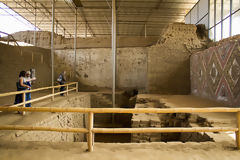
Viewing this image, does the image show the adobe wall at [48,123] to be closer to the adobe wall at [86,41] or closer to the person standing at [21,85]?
the person standing at [21,85]

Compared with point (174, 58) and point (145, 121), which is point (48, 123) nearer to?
point (145, 121)

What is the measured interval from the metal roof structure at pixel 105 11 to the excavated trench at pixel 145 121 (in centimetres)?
747

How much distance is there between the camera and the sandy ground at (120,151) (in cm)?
233

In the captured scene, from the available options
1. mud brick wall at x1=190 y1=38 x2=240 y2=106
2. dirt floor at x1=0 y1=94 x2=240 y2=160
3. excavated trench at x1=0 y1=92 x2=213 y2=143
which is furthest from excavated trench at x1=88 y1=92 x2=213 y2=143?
mud brick wall at x1=190 y1=38 x2=240 y2=106

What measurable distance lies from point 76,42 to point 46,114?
9.11 metres

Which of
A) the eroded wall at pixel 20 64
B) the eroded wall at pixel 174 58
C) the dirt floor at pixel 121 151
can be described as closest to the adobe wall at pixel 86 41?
the eroded wall at pixel 20 64

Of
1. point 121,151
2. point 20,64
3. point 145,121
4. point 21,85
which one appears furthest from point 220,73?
point 20,64

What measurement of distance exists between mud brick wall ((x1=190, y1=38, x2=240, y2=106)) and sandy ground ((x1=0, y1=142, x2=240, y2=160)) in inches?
141

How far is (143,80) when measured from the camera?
12.7 metres

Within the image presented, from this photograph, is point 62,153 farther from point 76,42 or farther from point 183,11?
point 183,11

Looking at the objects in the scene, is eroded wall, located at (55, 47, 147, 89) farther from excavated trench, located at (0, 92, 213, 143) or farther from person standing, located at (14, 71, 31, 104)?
person standing, located at (14, 71, 31, 104)

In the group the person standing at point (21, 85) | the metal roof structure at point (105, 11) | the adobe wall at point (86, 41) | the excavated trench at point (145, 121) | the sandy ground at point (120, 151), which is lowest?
the excavated trench at point (145, 121)

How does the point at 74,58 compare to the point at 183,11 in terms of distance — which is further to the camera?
the point at 183,11

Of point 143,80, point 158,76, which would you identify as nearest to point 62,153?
point 158,76
